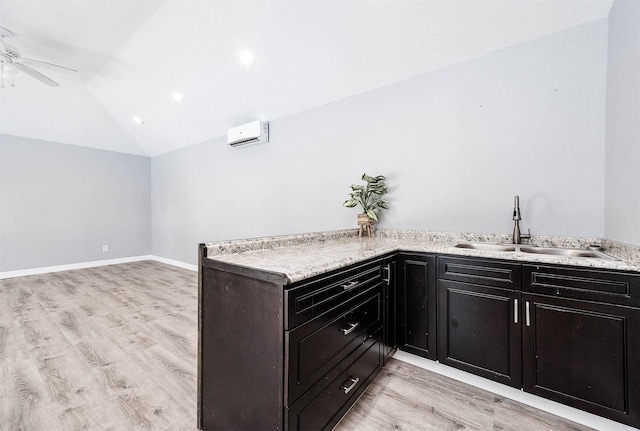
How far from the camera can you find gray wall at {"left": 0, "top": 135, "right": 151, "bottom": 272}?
14.9ft

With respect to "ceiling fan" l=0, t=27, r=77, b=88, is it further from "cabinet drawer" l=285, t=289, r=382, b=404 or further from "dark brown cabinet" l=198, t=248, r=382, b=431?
"cabinet drawer" l=285, t=289, r=382, b=404

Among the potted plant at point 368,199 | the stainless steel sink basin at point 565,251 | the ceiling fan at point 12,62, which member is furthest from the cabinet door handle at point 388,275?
the ceiling fan at point 12,62

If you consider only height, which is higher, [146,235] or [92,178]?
[92,178]

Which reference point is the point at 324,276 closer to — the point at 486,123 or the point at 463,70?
the point at 486,123

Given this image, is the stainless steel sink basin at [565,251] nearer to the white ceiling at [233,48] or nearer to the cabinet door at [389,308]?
the cabinet door at [389,308]

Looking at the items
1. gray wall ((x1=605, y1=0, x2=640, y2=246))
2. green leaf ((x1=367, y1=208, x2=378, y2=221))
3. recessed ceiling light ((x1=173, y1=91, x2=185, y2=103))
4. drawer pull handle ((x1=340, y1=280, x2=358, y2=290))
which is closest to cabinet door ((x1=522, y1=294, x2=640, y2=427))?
gray wall ((x1=605, y1=0, x2=640, y2=246))

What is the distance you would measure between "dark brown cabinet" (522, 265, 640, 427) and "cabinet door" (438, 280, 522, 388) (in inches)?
2.4

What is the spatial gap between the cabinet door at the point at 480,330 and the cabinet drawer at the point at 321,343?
62 centimetres

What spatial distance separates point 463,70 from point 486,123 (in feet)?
1.77

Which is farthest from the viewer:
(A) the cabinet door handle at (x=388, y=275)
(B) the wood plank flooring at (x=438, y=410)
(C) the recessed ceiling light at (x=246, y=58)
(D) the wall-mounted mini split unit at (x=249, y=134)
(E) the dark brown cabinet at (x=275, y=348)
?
(D) the wall-mounted mini split unit at (x=249, y=134)

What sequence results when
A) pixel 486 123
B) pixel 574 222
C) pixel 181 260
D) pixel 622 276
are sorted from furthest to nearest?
pixel 181 260 → pixel 486 123 → pixel 574 222 → pixel 622 276

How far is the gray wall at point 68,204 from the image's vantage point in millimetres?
4539

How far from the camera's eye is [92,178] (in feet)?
17.7

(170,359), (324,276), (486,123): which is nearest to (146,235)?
(170,359)
